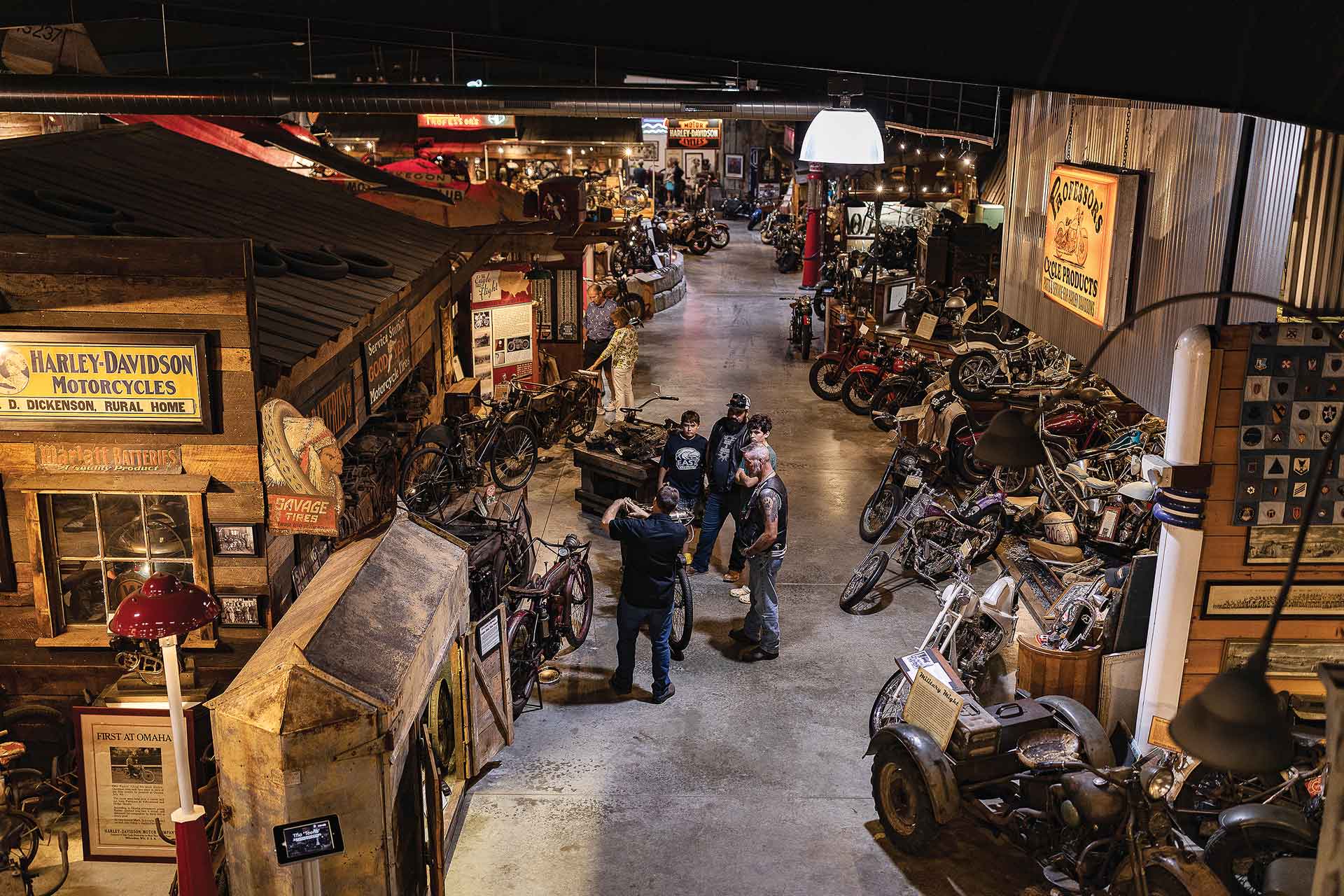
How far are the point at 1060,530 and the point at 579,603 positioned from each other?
4.76 metres

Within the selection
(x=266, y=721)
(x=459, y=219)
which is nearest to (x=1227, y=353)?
(x=266, y=721)

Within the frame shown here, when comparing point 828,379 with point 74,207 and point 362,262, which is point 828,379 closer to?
point 362,262

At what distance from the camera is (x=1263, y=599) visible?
696 centimetres

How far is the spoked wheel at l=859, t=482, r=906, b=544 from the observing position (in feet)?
41.9

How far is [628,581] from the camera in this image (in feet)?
29.7

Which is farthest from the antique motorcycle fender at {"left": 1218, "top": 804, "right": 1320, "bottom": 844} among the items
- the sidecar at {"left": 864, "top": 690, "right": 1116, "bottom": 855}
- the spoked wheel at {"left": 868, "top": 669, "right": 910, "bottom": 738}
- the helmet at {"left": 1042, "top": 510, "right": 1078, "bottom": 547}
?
the helmet at {"left": 1042, "top": 510, "right": 1078, "bottom": 547}

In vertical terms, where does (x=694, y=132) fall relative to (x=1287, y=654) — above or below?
above

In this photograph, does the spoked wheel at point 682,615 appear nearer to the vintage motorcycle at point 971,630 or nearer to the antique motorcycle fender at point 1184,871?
the vintage motorcycle at point 971,630

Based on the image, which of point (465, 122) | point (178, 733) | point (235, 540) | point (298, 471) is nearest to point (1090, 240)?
point (298, 471)

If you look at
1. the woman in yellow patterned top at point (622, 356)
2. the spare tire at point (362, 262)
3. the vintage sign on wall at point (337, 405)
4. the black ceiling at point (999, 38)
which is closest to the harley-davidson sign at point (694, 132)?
the woman in yellow patterned top at point (622, 356)

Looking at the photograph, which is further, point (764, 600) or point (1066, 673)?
point (764, 600)

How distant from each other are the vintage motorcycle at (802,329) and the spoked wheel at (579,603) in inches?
534

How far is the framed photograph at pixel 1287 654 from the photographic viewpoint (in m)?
7.01

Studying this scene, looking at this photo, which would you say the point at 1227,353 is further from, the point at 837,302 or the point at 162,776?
the point at 837,302
